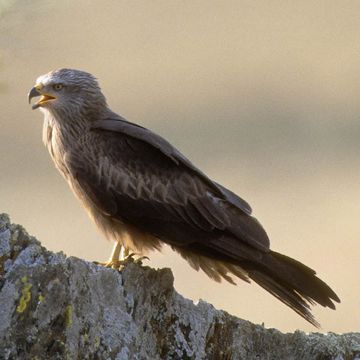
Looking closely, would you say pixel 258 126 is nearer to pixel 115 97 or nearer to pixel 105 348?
pixel 115 97

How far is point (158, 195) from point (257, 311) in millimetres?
7711

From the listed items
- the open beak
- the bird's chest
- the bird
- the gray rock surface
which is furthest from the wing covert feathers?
the gray rock surface

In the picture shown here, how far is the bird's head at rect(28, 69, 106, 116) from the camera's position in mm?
9758

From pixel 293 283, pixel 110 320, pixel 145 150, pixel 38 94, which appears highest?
pixel 38 94

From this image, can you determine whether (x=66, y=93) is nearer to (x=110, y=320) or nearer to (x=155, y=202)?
(x=155, y=202)

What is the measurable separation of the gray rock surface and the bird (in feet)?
5.15

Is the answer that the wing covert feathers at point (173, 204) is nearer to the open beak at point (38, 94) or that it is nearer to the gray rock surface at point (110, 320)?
the open beak at point (38, 94)

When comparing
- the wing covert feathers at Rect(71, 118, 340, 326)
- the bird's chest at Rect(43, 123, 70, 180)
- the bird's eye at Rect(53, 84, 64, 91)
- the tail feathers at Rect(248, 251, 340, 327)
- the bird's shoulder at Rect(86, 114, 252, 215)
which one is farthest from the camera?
the bird's eye at Rect(53, 84, 64, 91)

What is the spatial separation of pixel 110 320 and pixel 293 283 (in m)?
2.06

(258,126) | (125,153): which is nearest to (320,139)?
(258,126)

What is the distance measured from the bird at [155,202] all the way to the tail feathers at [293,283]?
14mm

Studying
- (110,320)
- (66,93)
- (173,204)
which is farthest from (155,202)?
(110,320)

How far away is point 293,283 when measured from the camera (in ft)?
27.2

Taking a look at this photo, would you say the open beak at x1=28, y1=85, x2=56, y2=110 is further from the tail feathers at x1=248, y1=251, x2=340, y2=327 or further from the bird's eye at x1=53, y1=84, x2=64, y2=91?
the tail feathers at x1=248, y1=251, x2=340, y2=327
